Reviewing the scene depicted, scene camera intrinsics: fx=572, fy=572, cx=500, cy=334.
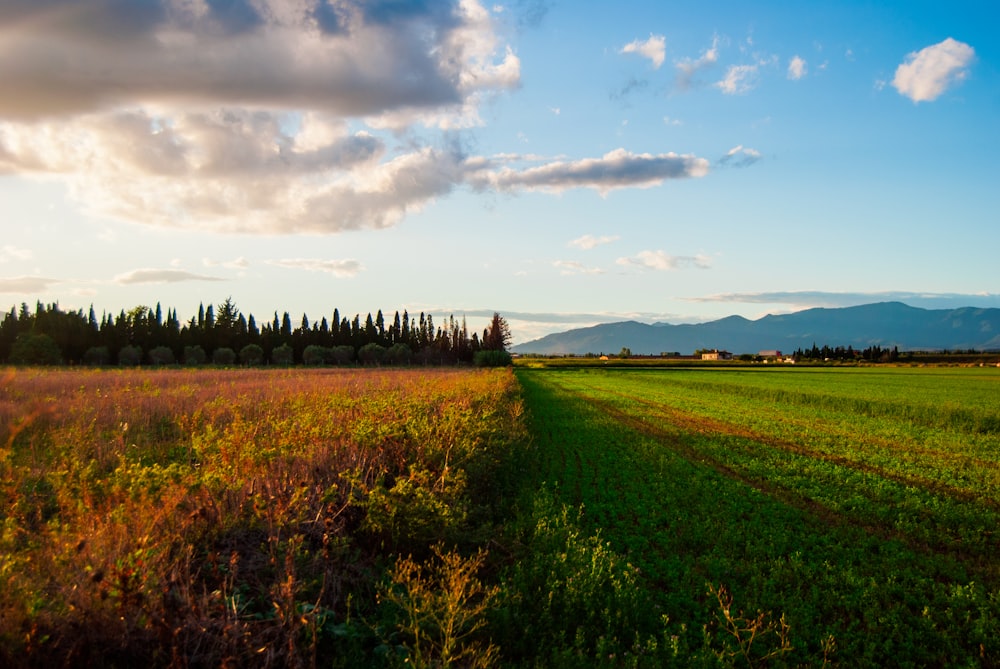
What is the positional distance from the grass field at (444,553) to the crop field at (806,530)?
0.05 m

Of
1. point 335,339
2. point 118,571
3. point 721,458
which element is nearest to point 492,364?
point 335,339

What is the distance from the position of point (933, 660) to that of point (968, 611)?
59.8 inches

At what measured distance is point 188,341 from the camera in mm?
88750

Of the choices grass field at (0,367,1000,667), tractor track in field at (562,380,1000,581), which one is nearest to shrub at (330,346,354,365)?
tractor track in field at (562,380,1000,581)

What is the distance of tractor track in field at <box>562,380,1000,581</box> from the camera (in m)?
9.47

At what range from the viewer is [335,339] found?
113000 millimetres

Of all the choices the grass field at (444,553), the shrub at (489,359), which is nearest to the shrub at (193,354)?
the shrub at (489,359)

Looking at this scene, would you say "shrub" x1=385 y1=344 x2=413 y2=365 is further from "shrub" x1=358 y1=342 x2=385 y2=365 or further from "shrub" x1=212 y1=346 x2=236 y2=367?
"shrub" x1=212 y1=346 x2=236 y2=367

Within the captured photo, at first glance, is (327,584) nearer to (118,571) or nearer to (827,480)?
(118,571)

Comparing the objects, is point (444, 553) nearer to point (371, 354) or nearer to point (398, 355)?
point (371, 354)

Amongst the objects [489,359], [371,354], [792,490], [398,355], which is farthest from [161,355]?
[792,490]

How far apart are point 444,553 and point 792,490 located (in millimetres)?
9807

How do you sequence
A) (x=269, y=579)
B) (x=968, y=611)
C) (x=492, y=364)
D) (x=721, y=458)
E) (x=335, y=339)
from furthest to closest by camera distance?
(x=335, y=339), (x=492, y=364), (x=721, y=458), (x=968, y=611), (x=269, y=579)

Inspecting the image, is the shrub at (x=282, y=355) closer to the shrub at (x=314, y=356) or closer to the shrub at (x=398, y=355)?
the shrub at (x=314, y=356)
